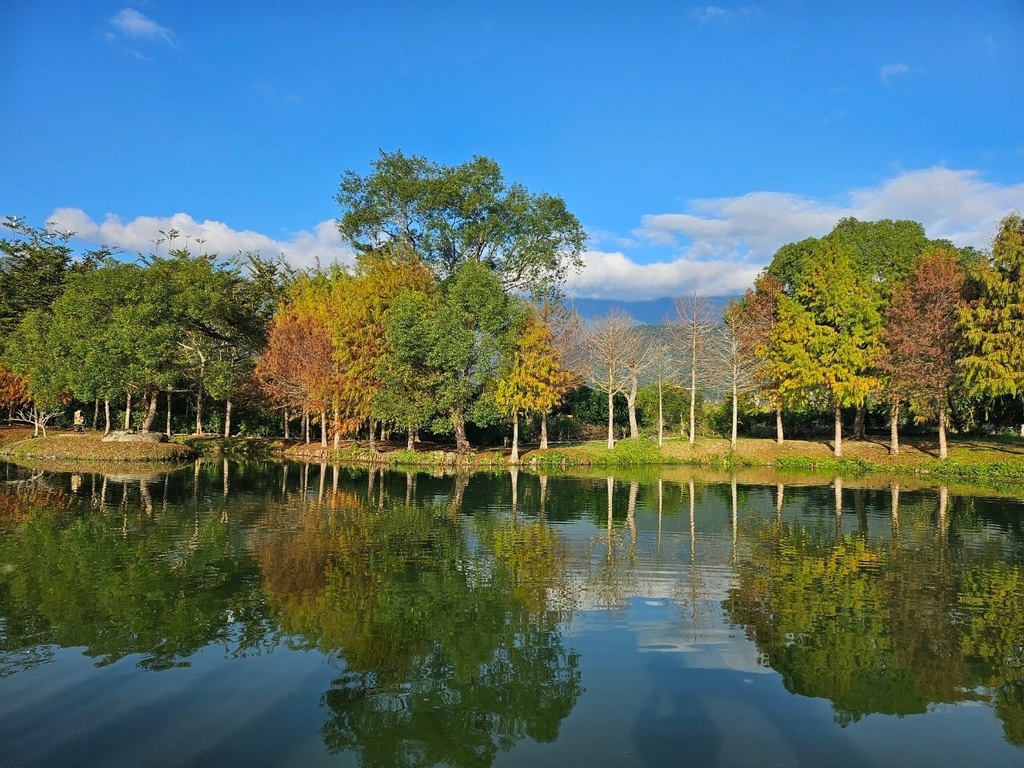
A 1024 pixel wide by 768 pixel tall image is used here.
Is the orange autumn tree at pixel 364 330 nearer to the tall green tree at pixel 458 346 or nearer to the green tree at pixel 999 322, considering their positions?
the tall green tree at pixel 458 346

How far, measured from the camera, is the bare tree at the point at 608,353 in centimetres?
4709

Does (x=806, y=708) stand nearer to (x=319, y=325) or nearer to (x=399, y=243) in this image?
(x=319, y=325)

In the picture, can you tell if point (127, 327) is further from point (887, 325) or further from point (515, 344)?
point (887, 325)

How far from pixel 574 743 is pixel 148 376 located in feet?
153

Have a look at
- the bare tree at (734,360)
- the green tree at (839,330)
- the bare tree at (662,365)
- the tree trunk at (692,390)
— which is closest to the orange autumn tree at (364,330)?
the bare tree at (662,365)

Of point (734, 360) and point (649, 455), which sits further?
point (734, 360)

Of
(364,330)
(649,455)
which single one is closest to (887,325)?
(649,455)

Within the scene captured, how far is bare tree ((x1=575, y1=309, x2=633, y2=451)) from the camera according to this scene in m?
47.1

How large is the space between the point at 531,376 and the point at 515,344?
7.42 ft

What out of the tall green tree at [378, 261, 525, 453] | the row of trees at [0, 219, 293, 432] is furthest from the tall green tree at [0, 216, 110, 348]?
the tall green tree at [378, 261, 525, 453]

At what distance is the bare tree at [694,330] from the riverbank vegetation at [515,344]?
150 mm

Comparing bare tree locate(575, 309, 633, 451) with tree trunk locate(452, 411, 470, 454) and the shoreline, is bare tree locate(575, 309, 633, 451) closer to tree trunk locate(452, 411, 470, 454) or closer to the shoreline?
the shoreline

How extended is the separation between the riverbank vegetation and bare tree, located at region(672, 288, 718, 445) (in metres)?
0.15

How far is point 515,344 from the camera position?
4303 centimetres
